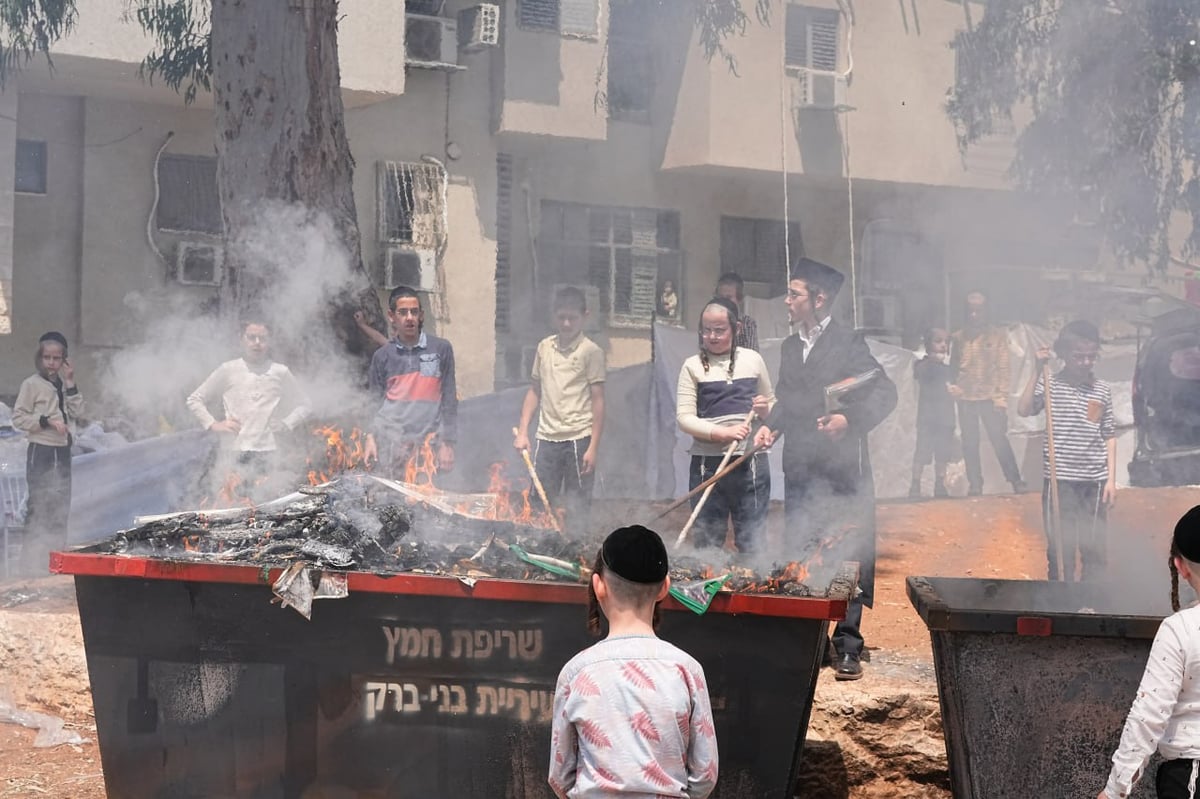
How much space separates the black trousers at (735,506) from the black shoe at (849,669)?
0.85 m

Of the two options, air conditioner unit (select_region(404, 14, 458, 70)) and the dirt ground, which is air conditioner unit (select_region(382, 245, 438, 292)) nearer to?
air conditioner unit (select_region(404, 14, 458, 70))

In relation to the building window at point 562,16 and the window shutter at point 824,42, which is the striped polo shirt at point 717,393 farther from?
the window shutter at point 824,42

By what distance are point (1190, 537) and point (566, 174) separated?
1406cm

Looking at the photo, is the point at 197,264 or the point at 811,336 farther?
the point at 197,264

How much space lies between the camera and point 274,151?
8.80 meters

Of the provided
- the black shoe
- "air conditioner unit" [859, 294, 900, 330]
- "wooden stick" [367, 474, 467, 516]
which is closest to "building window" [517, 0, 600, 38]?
"air conditioner unit" [859, 294, 900, 330]

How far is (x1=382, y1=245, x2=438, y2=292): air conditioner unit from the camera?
596 inches

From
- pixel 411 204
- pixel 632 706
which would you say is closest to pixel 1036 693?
pixel 632 706

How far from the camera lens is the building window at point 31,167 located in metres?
13.8

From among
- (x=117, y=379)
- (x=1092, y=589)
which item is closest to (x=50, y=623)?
(x=1092, y=589)

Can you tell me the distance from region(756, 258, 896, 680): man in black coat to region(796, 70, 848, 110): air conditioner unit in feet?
36.9

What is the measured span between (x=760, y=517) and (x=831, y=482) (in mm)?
598

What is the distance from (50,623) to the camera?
7.75 m

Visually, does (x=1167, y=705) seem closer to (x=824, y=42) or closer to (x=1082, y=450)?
(x=1082, y=450)
